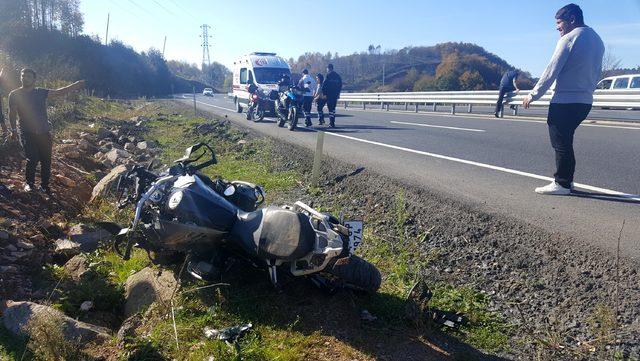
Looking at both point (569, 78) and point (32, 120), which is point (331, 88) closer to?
point (32, 120)

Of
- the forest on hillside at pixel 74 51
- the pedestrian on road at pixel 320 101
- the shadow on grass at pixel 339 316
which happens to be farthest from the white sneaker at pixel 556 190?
the forest on hillside at pixel 74 51

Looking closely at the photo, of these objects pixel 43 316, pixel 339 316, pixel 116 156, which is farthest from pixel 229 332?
pixel 116 156

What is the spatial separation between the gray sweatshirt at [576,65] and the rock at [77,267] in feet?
17.0

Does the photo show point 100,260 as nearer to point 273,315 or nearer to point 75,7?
point 273,315

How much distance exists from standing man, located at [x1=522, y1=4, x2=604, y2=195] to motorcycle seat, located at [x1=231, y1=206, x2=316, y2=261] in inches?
135

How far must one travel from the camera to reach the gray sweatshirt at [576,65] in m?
4.77

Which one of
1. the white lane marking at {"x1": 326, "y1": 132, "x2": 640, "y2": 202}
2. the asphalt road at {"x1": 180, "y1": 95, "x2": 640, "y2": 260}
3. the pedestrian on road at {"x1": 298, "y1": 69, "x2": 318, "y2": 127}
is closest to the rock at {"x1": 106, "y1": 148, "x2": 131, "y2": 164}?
the asphalt road at {"x1": 180, "y1": 95, "x2": 640, "y2": 260}

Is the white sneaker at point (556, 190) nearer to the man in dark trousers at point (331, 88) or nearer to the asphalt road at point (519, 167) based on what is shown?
the asphalt road at point (519, 167)

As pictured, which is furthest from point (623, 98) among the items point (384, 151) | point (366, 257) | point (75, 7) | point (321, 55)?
point (321, 55)

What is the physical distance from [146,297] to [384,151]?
591cm

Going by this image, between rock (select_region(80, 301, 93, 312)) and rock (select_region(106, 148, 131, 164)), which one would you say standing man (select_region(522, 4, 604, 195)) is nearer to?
rock (select_region(80, 301, 93, 312))

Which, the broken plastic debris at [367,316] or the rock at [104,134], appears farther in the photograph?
the rock at [104,134]

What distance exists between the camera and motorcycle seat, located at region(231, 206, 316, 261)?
2.80m

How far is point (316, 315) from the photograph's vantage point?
3.28m
